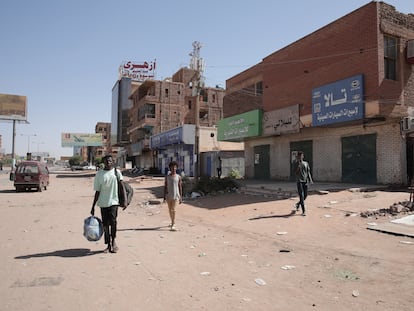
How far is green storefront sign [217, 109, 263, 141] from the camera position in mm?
21344

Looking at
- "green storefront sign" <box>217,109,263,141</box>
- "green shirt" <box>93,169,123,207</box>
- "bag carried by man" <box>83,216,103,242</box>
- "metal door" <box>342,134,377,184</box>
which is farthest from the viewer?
"green storefront sign" <box>217,109,263,141</box>

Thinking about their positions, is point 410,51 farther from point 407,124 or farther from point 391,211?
point 391,211

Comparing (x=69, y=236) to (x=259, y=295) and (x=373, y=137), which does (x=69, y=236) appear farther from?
(x=373, y=137)

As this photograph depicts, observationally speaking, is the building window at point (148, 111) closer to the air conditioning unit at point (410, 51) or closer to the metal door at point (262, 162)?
the metal door at point (262, 162)

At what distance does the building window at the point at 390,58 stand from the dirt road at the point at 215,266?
701cm

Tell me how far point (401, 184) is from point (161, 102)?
40945 millimetres

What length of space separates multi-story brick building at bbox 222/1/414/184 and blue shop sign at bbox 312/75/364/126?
0.04 metres

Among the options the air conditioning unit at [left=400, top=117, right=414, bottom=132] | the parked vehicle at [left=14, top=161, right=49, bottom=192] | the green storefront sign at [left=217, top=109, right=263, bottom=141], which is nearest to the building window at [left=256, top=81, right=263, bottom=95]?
the green storefront sign at [left=217, top=109, right=263, bottom=141]

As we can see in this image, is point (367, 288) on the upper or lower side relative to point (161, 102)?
lower

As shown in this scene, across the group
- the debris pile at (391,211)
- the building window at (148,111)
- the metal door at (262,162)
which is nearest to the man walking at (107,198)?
the debris pile at (391,211)

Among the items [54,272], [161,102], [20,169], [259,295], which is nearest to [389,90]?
[259,295]

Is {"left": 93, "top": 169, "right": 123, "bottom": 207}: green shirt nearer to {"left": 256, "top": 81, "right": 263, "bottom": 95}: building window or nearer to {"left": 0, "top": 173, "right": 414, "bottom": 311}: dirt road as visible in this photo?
{"left": 0, "top": 173, "right": 414, "bottom": 311}: dirt road

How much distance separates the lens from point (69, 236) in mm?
7617

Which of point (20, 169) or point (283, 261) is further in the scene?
point (20, 169)
